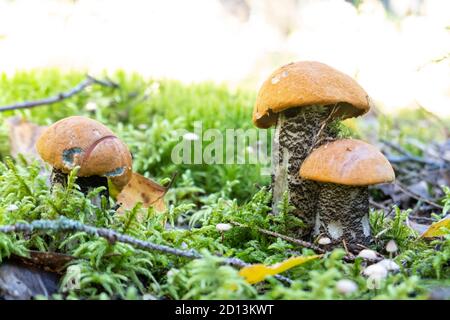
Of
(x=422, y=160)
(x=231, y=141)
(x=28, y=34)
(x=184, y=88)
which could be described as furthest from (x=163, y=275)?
(x=28, y=34)

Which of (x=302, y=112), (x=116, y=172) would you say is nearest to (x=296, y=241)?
(x=302, y=112)

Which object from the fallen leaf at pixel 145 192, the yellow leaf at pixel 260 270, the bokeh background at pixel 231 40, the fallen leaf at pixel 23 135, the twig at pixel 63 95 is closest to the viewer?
the yellow leaf at pixel 260 270

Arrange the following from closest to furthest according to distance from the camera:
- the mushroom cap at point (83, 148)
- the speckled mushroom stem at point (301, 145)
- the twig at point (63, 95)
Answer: the mushroom cap at point (83, 148) < the speckled mushroom stem at point (301, 145) < the twig at point (63, 95)

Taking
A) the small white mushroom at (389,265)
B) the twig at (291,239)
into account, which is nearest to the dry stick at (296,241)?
the twig at (291,239)

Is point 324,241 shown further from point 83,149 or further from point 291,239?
point 83,149

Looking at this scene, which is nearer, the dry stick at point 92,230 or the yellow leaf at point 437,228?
the dry stick at point 92,230

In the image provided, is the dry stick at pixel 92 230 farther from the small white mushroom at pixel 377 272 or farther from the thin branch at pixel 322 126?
the thin branch at pixel 322 126
